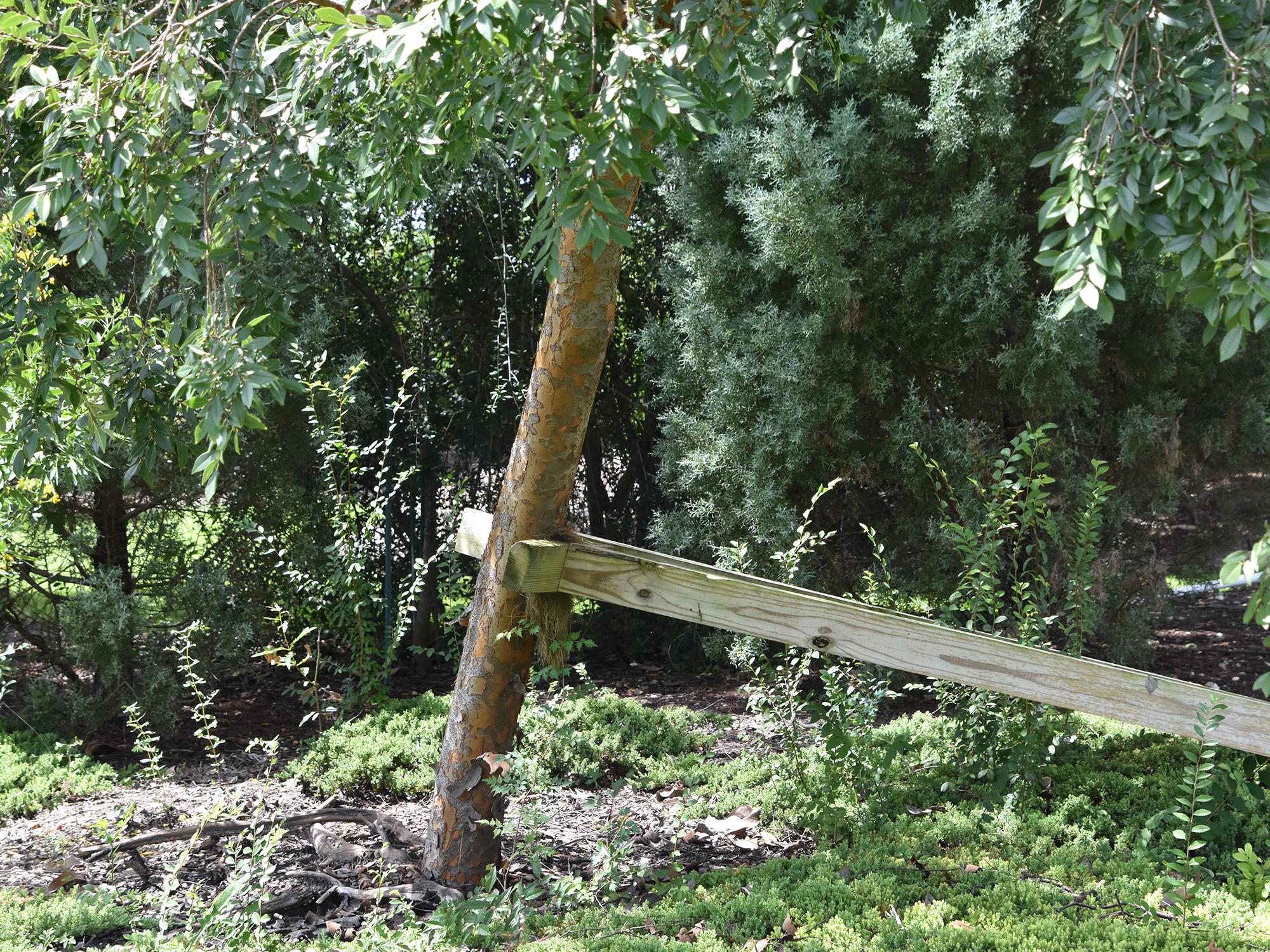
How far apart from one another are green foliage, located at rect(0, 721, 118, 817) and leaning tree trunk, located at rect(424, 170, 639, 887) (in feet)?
6.80

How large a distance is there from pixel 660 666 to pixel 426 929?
14.4 feet

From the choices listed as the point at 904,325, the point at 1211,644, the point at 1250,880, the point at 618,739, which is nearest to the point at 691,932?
the point at 1250,880

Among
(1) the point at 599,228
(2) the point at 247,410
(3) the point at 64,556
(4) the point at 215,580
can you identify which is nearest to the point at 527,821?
(2) the point at 247,410

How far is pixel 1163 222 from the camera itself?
1724mm

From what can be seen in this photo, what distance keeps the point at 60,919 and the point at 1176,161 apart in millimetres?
3613

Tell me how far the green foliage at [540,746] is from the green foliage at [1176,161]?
2.93 meters

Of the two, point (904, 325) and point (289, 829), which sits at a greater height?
point (904, 325)

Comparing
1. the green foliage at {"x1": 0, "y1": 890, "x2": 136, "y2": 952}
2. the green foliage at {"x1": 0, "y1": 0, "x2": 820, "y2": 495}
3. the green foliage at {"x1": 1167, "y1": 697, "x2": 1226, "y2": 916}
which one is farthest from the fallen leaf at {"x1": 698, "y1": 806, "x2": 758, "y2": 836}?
the green foliage at {"x1": 0, "y1": 0, "x2": 820, "y2": 495}

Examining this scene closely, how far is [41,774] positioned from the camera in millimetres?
4781

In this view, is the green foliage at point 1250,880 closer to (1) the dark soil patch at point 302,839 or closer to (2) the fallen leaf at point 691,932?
(1) the dark soil patch at point 302,839

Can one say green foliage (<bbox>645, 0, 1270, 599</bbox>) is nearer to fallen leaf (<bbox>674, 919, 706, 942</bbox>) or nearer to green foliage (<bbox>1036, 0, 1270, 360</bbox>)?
fallen leaf (<bbox>674, 919, 706, 942</bbox>)

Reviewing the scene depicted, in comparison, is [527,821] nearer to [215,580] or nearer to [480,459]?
[215,580]

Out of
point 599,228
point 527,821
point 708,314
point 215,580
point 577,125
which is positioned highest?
point 708,314

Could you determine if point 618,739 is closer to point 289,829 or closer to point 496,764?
point 289,829
